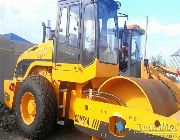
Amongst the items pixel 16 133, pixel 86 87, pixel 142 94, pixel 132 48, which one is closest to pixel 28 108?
pixel 16 133

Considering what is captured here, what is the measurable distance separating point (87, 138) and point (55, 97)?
940mm

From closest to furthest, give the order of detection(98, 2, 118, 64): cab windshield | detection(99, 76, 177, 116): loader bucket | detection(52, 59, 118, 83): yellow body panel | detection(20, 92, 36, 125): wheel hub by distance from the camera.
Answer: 1. detection(99, 76, 177, 116): loader bucket
2. detection(52, 59, 118, 83): yellow body panel
3. detection(98, 2, 118, 64): cab windshield
4. detection(20, 92, 36, 125): wheel hub

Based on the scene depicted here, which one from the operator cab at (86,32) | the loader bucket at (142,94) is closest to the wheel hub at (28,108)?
the operator cab at (86,32)

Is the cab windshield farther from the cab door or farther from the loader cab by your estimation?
the cab door

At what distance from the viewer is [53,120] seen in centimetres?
561

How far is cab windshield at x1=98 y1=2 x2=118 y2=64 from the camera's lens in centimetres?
540

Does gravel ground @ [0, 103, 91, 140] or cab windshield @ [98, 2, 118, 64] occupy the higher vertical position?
cab windshield @ [98, 2, 118, 64]

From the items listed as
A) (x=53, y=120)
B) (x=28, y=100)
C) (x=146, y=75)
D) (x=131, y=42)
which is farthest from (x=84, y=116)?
(x=131, y=42)

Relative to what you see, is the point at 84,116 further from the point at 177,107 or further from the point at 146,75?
the point at 146,75

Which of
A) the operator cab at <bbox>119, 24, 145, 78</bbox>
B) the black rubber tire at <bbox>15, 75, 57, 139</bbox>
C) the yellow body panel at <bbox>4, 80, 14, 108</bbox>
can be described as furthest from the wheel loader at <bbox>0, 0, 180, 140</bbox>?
the operator cab at <bbox>119, 24, 145, 78</bbox>

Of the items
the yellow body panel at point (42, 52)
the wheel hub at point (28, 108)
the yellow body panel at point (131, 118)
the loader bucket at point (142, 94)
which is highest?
the yellow body panel at point (42, 52)

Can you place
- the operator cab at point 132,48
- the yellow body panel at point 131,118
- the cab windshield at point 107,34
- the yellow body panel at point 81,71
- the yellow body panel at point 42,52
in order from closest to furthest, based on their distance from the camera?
the yellow body panel at point 131,118 < the yellow body panel at point 81,71 < the cab windshield at point 107,34 < the yellow body panel at point 42,52 < the operator cab at point 132,48

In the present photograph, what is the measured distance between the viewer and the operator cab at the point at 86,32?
530 cm

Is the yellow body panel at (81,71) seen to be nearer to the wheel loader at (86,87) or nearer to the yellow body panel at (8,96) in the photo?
the wheel loader at (86,87)
